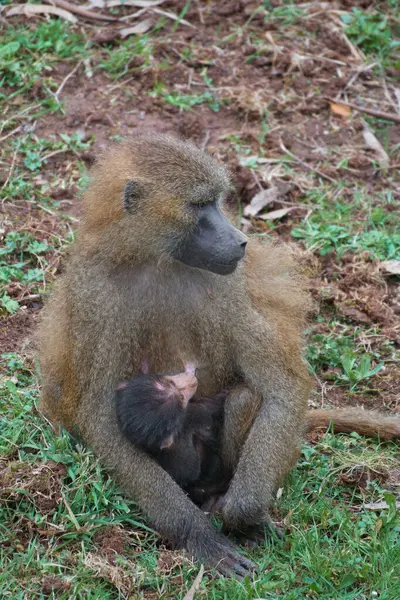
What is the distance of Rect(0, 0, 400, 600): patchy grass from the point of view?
4738mm

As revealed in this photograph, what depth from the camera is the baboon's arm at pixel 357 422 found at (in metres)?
5.77

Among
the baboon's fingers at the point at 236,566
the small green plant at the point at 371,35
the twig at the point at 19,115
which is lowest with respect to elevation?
the baboon's fingers at the point at 236,566

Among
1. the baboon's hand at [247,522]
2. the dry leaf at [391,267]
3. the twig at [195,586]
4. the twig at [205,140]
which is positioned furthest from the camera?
the twig at [205,140]

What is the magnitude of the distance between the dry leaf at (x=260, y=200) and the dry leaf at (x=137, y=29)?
214 centimetres

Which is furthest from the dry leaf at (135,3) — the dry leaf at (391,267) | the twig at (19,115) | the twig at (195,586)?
the twig at (195,586)

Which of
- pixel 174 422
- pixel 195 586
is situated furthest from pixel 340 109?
pixel 195 586

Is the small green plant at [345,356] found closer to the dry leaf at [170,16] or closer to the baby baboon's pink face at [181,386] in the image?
the baby baboon's pink face at [181,386]

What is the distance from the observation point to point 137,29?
8.56 meters

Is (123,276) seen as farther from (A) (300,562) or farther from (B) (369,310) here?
(B) (369,310)

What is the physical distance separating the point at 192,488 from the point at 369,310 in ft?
6.74

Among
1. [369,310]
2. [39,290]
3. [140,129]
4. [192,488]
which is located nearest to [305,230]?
[369,310]

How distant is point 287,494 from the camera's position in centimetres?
537

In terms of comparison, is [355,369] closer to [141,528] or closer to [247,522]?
[247,522]

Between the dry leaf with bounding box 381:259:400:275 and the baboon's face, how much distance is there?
2398mm
